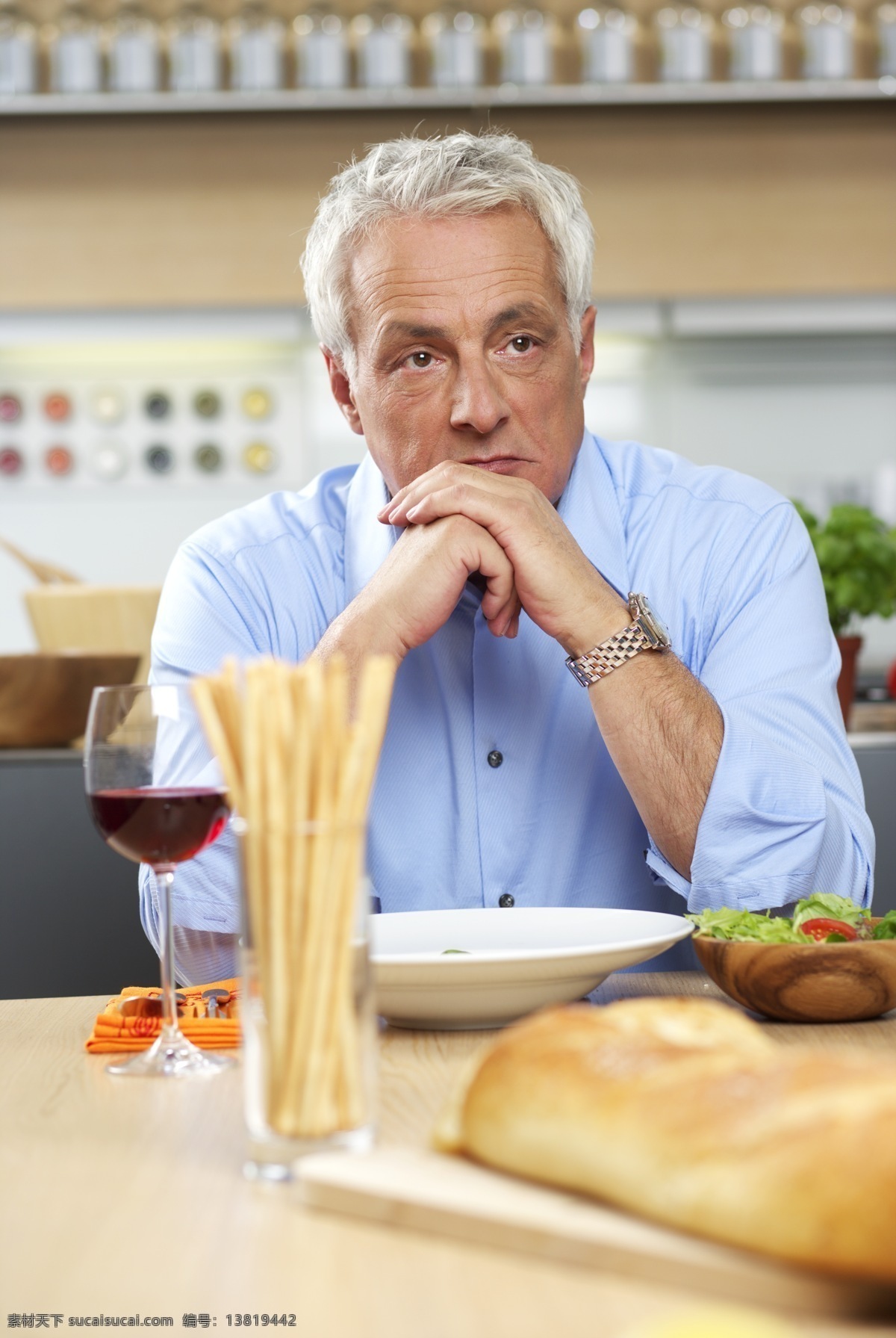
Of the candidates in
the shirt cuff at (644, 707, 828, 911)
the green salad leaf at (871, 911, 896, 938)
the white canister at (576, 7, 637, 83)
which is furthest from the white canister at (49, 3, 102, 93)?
the green salad leaf at (871, 911, 896, 938)

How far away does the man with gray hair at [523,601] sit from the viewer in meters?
1.17

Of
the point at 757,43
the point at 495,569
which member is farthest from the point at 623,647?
the point at 757,43

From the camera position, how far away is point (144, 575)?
12.4ft

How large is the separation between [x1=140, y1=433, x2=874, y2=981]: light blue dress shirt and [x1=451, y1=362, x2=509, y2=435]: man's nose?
5.9 inches

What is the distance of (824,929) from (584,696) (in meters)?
0.58

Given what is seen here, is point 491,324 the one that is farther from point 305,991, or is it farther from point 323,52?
point 323,52

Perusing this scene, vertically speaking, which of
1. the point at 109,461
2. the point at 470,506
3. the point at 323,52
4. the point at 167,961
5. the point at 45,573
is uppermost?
the point at 323,52

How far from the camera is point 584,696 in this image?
54.7 inches

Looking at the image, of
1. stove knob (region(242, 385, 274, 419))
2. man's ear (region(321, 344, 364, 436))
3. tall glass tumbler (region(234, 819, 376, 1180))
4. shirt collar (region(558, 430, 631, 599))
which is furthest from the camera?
stove knob (region(242, 385, 274, 419))

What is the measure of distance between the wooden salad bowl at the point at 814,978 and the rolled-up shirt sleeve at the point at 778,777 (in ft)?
1.06

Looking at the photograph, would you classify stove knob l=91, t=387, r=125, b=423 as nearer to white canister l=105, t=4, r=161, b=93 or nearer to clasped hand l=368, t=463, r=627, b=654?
white canister l=105, t=4, r=161, b=93

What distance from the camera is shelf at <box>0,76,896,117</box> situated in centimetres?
329

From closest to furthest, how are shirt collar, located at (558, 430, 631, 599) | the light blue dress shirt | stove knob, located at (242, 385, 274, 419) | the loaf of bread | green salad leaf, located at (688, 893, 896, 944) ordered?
the loaf of bread < green salad leaf, located at (688, 893, 896, 944) < the light blue dress shirt < shirt collar, located at (558, 430, 631, 599) < stove knob, located at (242, 385, 274, 419)

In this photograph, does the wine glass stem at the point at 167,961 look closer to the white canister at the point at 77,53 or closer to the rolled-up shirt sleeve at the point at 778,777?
the rolled-up shirt sleeve at the point at 778,777
